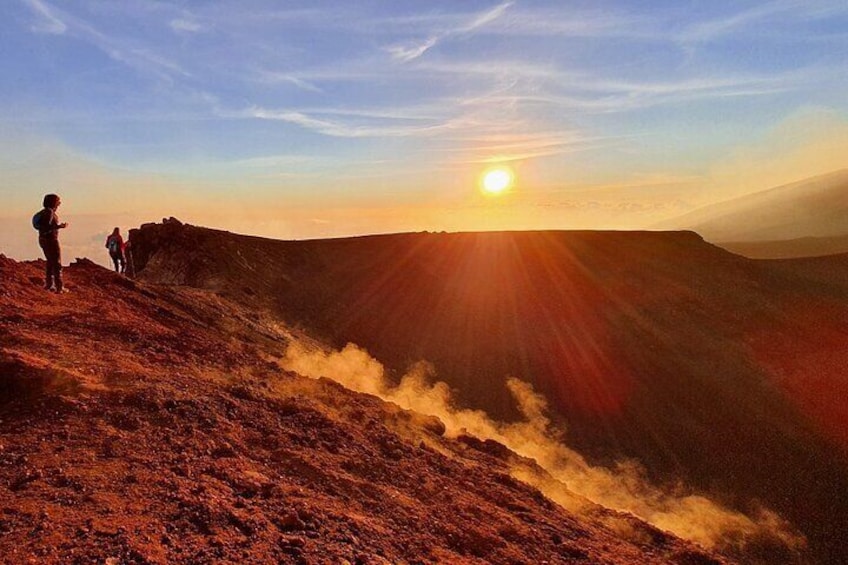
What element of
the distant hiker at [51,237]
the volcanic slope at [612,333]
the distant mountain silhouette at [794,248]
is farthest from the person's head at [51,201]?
the distant mountain silhouette at [794,248]

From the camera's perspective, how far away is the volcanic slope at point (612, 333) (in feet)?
47.2

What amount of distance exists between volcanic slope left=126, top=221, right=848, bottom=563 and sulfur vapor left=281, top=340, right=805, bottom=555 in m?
0.53

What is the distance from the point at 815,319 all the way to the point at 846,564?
15.6 metres

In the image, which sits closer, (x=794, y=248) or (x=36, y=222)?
(x=36, y=222)

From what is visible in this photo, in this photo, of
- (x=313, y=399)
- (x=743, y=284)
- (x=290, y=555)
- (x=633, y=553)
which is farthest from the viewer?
(x=743, y=284)

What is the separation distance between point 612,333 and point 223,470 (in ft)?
59.2

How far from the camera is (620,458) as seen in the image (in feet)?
44.6

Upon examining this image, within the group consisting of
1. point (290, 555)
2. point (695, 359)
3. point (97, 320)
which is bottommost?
point (695, 359)

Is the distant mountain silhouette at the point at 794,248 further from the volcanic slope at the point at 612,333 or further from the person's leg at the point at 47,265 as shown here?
the person's leg at the point at 47,265

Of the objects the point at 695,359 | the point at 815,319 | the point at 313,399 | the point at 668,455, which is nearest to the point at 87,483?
the point at 313,399

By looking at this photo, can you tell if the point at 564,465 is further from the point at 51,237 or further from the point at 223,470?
the point at 51,237

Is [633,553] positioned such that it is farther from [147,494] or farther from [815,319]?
[815,319]

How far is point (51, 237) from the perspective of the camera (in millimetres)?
9359

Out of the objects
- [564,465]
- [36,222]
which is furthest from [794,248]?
[36,222]
